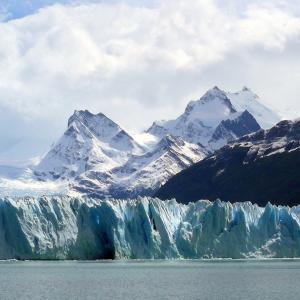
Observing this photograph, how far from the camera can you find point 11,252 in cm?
10050

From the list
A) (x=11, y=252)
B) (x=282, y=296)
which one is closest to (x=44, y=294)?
(x=282, y=296)

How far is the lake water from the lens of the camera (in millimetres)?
62594

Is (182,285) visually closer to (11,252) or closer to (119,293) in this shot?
(119,293)

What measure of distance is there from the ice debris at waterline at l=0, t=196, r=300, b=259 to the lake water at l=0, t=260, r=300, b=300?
3.35m

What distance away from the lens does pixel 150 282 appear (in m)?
74.6

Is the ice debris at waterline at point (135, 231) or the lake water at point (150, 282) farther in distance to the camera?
the ice debris at waterline at point (135, 231)

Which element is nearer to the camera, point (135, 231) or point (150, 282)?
point (150, 282)

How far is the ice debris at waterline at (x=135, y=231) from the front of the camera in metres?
100

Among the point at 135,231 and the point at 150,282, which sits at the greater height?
the point at 135,231

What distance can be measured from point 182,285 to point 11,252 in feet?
116

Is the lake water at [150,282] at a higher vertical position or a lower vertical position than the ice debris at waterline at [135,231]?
lower

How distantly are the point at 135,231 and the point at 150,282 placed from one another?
2898cm

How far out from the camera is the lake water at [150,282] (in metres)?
62.6

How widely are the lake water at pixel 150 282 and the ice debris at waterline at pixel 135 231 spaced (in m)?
3.35
